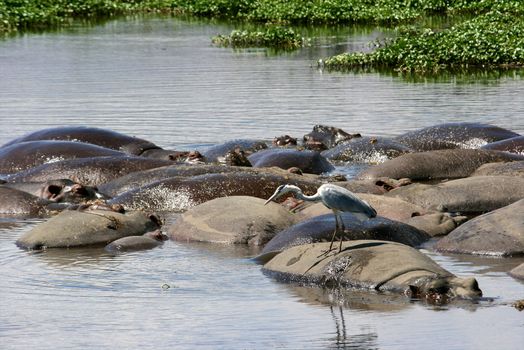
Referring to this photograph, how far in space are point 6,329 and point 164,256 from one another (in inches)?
102

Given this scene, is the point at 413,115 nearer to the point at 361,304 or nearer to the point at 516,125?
the point at 516,125

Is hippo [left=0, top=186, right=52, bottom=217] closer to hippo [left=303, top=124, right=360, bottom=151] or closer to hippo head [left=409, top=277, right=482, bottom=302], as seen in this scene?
hippo [left=303, top=124, right=360, bottom=151]

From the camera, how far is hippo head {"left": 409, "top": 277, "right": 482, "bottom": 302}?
31.5 ft

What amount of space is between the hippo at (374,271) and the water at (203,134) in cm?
16

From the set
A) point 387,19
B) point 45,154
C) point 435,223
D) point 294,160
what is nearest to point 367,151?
point 294,160

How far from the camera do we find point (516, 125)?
2088cm

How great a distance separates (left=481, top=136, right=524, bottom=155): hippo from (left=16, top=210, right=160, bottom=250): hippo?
604 centimetres

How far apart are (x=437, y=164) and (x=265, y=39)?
853 inches

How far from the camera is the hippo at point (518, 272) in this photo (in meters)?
10.3

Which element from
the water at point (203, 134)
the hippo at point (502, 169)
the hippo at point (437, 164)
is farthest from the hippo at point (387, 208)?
the hippo at point (437, 164)

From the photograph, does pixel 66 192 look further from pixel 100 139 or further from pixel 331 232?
pixel 331 232

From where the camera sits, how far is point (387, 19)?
140ft

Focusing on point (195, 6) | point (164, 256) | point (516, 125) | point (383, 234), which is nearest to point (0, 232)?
point (164, 256)

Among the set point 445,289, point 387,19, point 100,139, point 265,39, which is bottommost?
point 445,289
